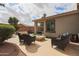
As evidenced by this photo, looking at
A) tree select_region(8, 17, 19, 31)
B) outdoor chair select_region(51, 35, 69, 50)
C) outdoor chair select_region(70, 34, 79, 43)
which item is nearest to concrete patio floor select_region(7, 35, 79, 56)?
outdoor chair select_region(51, 35, 69, 50)

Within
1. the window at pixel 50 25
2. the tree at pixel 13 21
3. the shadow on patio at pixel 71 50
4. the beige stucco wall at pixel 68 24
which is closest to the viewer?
the tree at pixel 13 21

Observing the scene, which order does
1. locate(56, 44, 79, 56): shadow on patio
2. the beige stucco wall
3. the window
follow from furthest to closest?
the window, the beige stucco wall, locate(56, 44, 79, 56): shadow on patio

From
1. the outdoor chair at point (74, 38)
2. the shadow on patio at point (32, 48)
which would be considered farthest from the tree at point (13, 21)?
the outdoor chair at point (74, 38)

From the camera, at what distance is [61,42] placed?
17.1ft

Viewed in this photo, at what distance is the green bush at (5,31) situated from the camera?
5.04 meters

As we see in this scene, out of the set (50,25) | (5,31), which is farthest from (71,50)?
(5,31)

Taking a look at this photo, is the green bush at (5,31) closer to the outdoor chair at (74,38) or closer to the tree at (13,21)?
the tree at (13,21)

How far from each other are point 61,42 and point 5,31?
6.04 feet

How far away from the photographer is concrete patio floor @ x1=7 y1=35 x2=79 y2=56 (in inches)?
195

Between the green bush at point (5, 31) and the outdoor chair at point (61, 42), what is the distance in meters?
1.36

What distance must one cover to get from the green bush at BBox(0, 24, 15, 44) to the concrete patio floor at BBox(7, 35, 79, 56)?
6.7 inches

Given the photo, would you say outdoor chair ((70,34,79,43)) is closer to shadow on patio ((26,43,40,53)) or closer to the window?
the window

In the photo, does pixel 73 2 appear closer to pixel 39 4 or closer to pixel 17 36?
pixel 39 4

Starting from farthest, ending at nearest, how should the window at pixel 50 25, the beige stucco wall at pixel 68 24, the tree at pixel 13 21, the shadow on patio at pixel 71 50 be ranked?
the window at pixel 50 25
the beige stucco wall at pixel 68 24
the shadow on patio at pixel 71 50
the tree at pixel 13 21
